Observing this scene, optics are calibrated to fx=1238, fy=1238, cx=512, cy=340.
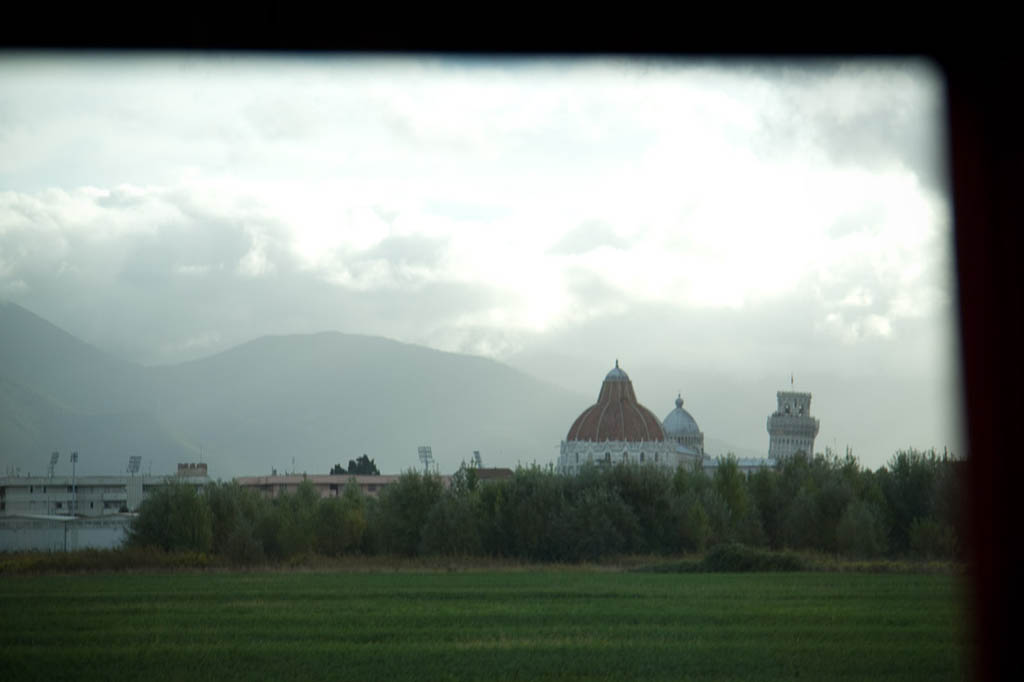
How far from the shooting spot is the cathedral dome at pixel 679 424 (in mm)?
105062

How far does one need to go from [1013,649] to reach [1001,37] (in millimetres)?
1419

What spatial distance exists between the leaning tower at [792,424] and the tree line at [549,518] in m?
78.9

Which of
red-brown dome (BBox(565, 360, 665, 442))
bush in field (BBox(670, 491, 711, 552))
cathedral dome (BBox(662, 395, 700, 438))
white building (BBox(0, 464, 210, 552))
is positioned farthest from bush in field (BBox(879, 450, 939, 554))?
cathedral dome (BBox(662, 395, 700, 438))

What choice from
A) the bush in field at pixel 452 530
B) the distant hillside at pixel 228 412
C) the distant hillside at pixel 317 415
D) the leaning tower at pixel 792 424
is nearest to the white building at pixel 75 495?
the bush in field at pixel 452 530

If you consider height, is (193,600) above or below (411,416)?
below

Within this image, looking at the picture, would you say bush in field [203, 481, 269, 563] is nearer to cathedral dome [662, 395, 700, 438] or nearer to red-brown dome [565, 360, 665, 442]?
red-brown dome [565, 360, 665, 442]

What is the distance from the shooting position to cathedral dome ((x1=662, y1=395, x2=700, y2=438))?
345 ft

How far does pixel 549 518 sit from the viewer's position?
34.7 meters

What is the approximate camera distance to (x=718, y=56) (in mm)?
3123

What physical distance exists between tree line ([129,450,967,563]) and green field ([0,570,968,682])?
5.79 meters

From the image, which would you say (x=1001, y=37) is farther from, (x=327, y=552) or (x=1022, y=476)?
(x=327, y=552)

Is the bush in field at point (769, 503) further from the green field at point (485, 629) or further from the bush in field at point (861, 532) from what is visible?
the green field at point (485, 629)

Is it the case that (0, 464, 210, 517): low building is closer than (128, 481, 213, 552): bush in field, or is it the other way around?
(128, 481, 213, 552): bush in field

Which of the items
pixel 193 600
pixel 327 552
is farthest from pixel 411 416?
pixel 193 600
